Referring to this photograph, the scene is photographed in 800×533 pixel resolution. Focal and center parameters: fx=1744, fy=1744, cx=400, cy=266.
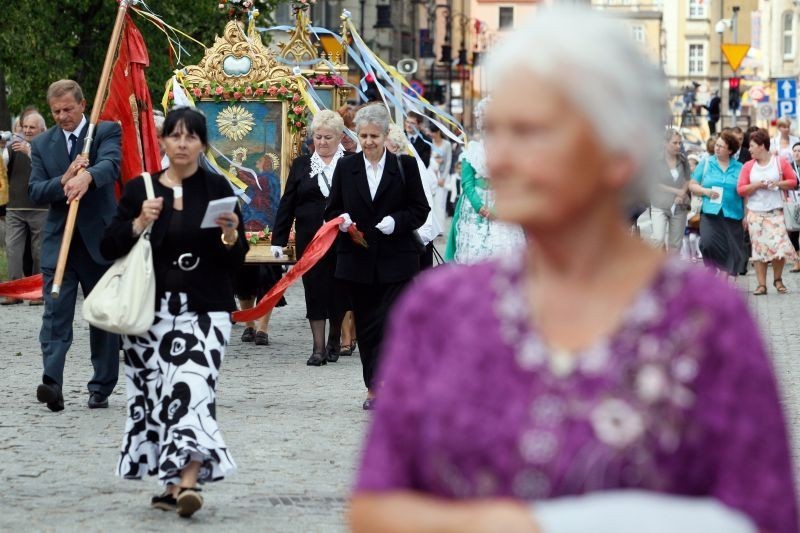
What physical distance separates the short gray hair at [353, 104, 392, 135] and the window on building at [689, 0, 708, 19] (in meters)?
124

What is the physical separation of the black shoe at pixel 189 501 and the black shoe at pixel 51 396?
10.7 ft

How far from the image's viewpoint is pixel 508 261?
242 cm

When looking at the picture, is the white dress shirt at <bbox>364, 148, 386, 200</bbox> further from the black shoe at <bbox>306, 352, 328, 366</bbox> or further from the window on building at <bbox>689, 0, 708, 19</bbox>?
the window on building at <bbox>689, 0, 708, 19</bbox>

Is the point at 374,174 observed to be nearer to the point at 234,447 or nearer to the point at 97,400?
the point at 97,400

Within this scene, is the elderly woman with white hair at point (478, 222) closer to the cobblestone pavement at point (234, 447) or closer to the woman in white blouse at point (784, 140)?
the cobblestone pavement at point (234, 447)

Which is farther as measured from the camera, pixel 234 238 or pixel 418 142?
pixel 418 142

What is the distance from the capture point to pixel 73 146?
33.0 feet

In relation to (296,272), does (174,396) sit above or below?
below

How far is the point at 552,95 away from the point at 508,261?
0.90 ft

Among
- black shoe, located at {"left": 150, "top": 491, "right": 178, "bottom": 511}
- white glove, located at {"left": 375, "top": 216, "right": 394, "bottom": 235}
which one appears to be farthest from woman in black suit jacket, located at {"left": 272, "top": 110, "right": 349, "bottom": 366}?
black shoe, located at {"left": 150, "top": 491, "right": 178, "bottom": 511}

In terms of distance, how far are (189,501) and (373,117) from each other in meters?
3.81

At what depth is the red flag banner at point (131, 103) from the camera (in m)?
10.8

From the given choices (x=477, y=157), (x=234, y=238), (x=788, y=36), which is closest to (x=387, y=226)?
(x=477, y=157)

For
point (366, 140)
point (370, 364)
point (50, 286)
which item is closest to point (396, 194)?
point (366, 140)
